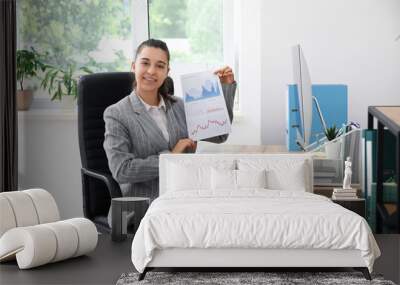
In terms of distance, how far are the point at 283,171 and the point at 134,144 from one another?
84 centimetres

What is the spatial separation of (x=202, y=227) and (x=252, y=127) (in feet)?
9.56

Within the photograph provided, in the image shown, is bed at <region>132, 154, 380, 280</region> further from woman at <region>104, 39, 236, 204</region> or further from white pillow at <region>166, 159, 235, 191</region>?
woman at <region>104, 39, 236, 204</region>

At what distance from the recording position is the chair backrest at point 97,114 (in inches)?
184

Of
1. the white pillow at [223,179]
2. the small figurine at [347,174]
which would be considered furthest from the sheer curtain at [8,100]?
the small figurine at [347,174]

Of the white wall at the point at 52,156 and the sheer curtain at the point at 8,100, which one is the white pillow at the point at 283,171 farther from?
the white wall at the point at 52,156

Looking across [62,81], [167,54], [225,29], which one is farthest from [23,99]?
[167,54]

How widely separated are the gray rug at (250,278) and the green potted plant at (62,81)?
3.03 metres

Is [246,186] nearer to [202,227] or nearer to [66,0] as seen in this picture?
[202,227]

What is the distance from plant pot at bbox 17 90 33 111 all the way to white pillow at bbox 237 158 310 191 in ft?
8.71

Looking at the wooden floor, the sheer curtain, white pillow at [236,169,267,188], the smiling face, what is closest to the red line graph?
the smiling face

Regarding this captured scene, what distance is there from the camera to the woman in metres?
4.50

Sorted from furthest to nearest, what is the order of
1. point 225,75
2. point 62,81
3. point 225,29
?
point 62,81 < point 225,29 < point 225,75

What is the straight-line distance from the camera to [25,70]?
21.5ft

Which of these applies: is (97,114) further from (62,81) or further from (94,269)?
(62,81)
